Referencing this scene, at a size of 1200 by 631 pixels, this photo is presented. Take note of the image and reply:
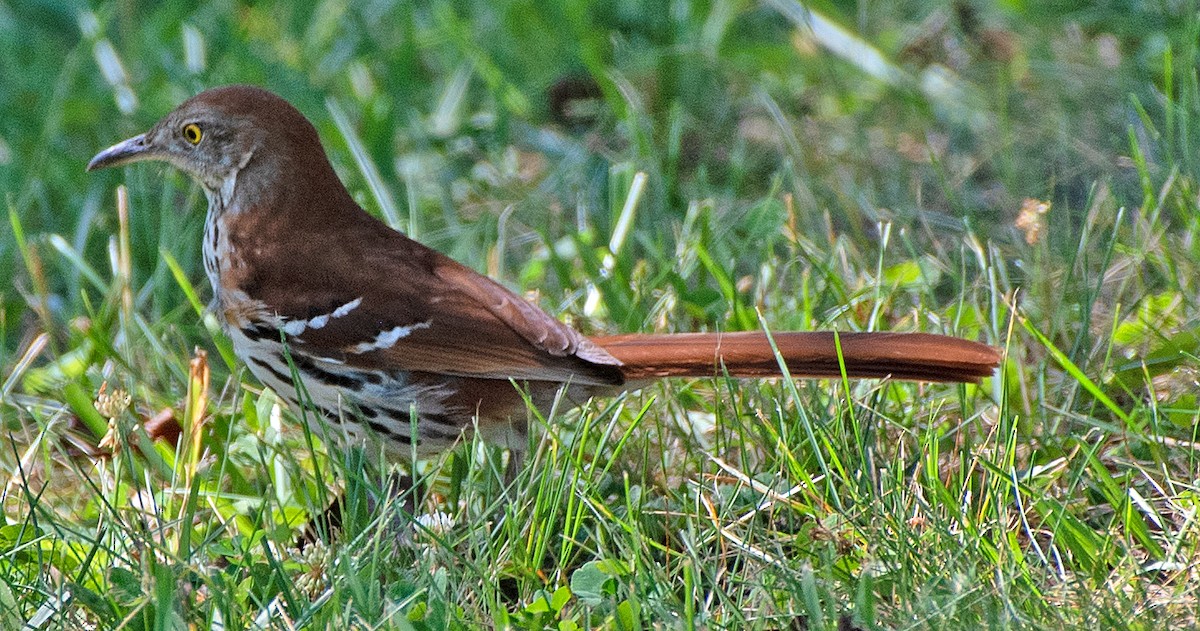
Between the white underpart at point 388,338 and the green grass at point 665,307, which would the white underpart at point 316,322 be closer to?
the white underpart at point 388,338

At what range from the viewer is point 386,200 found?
169 inches

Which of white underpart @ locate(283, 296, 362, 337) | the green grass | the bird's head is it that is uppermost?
the bird's head

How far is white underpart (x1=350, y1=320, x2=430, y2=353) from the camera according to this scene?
3.14 m

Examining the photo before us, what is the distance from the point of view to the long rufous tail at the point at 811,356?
2941mm

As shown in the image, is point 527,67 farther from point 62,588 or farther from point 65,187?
point 62,588

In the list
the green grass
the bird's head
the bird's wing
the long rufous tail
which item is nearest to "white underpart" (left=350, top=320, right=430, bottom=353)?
the bird's wing

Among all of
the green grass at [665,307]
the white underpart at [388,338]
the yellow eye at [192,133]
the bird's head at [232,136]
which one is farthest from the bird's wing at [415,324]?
the yellow eye at [192,133]

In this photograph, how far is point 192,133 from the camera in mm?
3447

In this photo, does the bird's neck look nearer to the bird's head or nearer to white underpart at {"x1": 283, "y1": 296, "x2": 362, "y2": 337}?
the bird's head

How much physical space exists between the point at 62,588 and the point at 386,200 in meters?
2.01

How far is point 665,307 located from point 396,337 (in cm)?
80

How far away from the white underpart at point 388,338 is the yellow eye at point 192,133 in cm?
69

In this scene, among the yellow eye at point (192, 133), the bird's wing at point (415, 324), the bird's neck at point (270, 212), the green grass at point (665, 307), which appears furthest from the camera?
the yellow eye at point (192, 133)

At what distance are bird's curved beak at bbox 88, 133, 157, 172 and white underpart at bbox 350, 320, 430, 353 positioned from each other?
799mm
